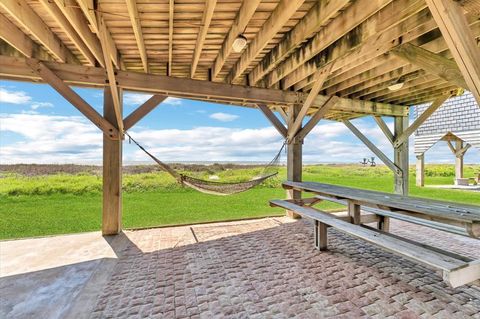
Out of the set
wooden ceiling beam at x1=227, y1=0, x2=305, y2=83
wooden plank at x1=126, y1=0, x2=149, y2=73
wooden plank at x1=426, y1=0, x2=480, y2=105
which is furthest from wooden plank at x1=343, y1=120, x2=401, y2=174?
wooden plank at x1=126, y1=0, x2=149, y2=73

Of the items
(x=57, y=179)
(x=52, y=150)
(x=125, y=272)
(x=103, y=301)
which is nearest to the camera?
(x=103, y=301)

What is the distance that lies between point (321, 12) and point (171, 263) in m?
2.53

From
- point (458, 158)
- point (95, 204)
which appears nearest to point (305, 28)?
point (95, 204)

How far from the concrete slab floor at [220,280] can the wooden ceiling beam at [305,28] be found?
2.00 meters

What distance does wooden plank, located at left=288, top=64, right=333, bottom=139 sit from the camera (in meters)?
2.95

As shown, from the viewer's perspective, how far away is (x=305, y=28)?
2146 mm

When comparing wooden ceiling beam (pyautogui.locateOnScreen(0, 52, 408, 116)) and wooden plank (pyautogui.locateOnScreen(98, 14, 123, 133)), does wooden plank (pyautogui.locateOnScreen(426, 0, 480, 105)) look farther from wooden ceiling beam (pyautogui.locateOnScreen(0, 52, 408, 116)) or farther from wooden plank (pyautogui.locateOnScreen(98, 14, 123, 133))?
wooden ceiling beam (pyautogui.locateOnScreen(0, 52, 408, 116))

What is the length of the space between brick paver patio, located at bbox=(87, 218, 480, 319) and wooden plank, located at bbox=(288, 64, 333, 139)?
69.0 inches

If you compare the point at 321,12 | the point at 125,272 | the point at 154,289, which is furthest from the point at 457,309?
the point at 125,272

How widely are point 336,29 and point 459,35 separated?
93cm

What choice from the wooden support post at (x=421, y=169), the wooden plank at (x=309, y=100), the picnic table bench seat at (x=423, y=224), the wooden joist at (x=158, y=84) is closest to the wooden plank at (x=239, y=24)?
the wooden joist at (x=158, y=84)

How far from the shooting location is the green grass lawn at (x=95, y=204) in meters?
3.86

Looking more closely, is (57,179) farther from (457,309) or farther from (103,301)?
(457,309)

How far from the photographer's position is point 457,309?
5.04ft
